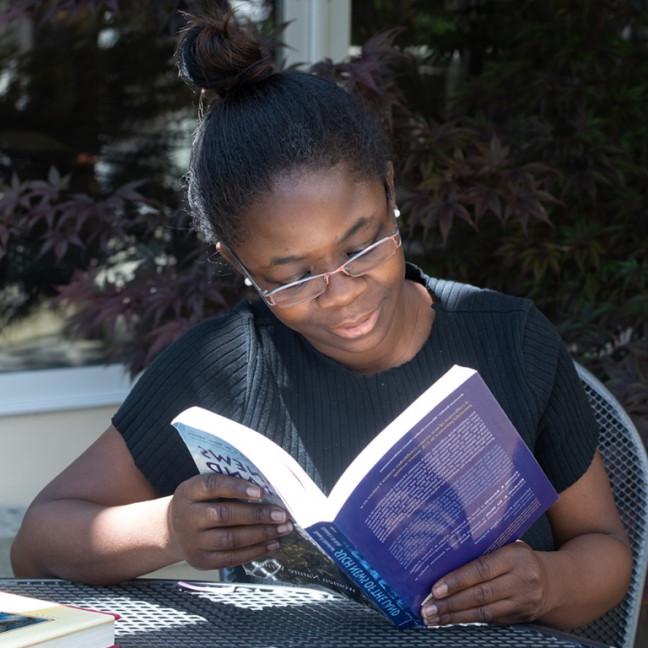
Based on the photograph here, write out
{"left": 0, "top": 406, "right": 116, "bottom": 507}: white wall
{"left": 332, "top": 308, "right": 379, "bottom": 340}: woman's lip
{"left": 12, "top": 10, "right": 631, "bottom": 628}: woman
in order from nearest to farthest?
{"left": 12, "top": 10, "right": 631, "bottom": 628}: woman → {"left": 332, "top": 308, "right": 379, "bottom": 340}: woman's lip → {"left": 0, "top": 406, "right": 116, "bottom": 507}: white wall

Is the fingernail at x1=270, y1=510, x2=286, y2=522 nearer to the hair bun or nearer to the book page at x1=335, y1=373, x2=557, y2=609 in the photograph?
the book page at x1=335, y1=373, x2=557, y2=609

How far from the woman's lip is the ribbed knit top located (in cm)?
16

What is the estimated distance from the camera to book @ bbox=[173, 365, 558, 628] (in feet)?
4.19

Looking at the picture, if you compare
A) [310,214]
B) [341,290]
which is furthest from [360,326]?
[310,214]

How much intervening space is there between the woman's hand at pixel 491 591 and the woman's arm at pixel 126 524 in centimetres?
20

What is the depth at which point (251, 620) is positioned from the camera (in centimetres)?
150

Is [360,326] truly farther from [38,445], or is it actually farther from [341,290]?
[38,445]

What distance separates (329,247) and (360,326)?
0.44ft

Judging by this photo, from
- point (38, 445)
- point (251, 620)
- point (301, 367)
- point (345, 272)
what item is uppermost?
point (345, 272)

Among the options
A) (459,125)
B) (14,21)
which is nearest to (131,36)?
(14,21)

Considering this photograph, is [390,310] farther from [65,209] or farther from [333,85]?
[65,209]

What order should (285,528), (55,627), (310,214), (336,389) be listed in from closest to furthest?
(55,627) → (285,528) → (310,214) → (336,389)

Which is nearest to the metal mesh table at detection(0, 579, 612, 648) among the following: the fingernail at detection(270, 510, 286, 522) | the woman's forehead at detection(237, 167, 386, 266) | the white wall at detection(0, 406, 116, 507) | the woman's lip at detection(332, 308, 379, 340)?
the fingernail at detection(270, 510, 286, 522)

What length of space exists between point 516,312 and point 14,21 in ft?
7.44
